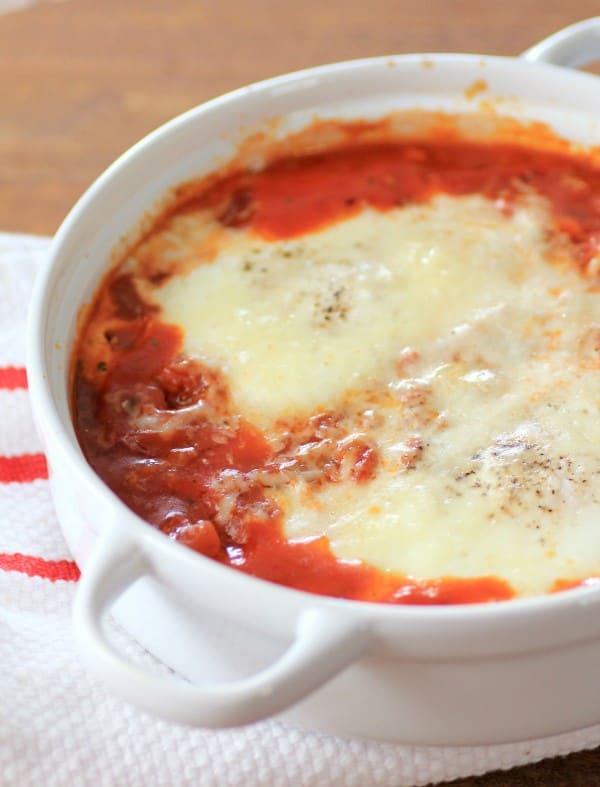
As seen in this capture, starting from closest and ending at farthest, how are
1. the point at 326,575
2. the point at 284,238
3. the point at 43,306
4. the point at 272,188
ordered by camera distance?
the point at 326,575, the point at 43,306, the point at 284,238, the point at 272,188

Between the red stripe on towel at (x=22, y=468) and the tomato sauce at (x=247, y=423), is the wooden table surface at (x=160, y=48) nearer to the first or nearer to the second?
the tomato sauce at (x=247, y=423)

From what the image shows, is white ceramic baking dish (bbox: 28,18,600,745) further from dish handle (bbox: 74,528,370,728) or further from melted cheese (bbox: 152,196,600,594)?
melted cheese (bbox: 152,196,600,594)

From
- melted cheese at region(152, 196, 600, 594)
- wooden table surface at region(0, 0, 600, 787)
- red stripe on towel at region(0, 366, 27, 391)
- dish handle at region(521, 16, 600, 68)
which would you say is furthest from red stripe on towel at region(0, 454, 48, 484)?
dish handle at region(521, 16, 600, 68)

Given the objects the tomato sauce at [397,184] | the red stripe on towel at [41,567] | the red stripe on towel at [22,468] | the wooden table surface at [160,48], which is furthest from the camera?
the wooden table surface at [160,48]

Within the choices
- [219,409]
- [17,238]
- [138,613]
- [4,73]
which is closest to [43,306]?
[219,409]

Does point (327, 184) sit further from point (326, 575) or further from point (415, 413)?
point (326, 575)

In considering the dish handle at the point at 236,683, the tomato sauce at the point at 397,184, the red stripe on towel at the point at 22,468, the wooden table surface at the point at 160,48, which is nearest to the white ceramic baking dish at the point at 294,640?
the dish handle at the point at 236,683
